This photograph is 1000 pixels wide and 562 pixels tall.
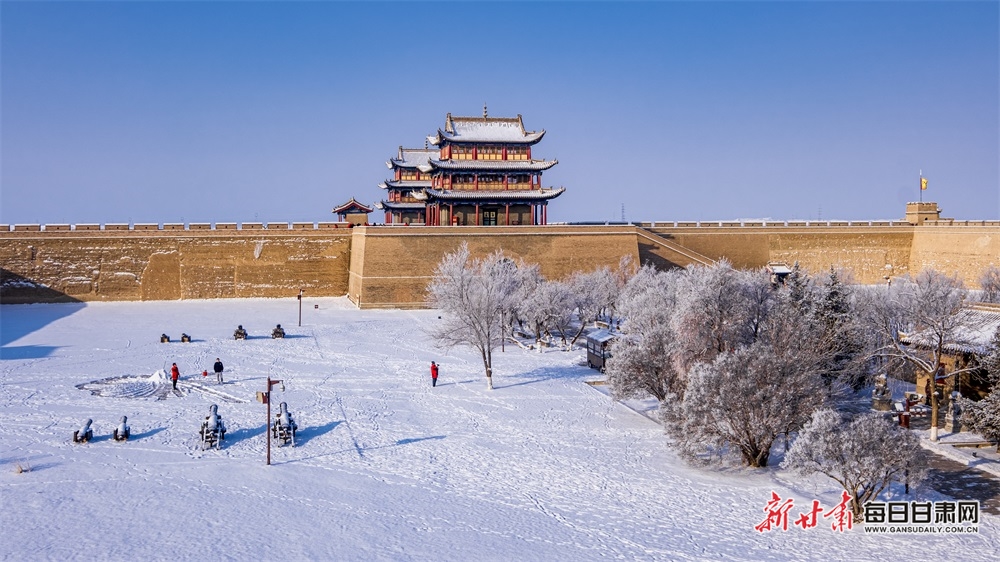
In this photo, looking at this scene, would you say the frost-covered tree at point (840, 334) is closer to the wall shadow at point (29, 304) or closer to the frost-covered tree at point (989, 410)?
the frost-covered tree at point (989, 410)

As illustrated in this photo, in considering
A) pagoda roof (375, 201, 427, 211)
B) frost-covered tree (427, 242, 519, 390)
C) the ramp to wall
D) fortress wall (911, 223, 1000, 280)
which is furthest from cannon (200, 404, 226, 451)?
fortress wall (911, 223, 1000, 280)

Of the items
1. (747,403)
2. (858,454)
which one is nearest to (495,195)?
(747,403)

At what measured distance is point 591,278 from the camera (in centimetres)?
3062

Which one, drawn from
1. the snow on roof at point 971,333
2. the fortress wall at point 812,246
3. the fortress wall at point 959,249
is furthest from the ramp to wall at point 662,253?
the snow on roof at point 971,333

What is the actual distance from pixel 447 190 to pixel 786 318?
75.6ft

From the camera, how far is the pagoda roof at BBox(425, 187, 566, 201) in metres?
36.4

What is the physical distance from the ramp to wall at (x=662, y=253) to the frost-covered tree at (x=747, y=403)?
2437 centimetres

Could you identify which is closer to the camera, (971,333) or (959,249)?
(971,333)

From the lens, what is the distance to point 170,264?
123ft

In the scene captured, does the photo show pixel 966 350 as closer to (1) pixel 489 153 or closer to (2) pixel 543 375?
(2) pixel 543 375

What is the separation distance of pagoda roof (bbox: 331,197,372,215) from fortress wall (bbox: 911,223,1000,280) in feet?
102

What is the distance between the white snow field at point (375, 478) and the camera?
10281 millimetres

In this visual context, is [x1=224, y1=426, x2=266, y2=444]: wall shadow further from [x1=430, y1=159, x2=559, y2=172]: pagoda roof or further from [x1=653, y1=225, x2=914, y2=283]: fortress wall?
[x1=653, y1=225, x2=914, y2=283]: fortress wall

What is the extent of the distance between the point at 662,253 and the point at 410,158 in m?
17.0
